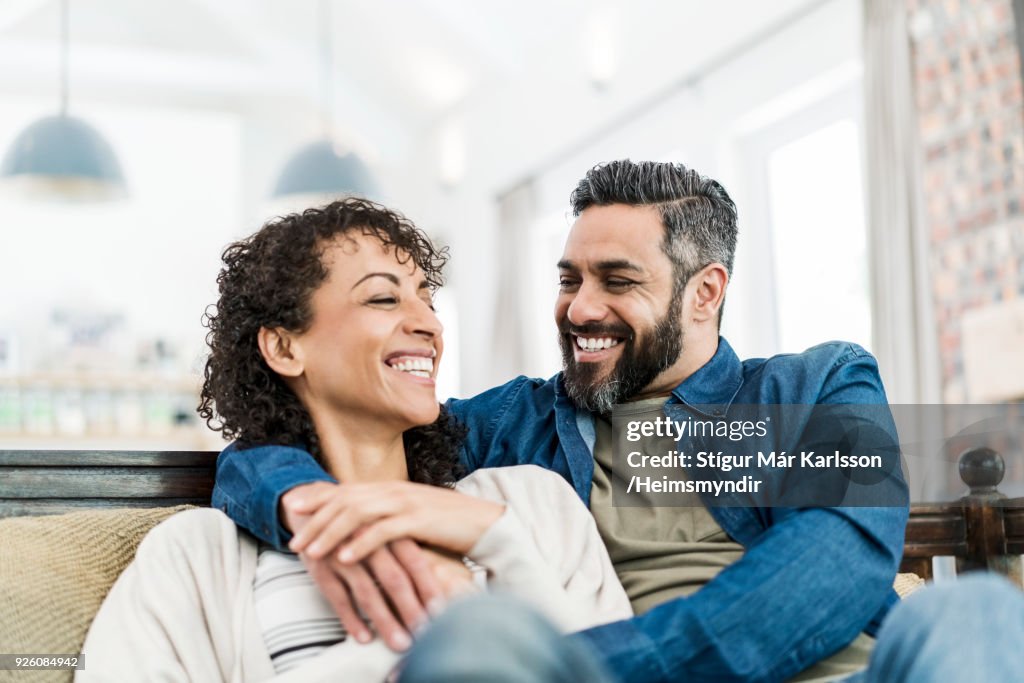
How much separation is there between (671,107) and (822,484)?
4.42 metres

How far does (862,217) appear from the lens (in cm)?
494

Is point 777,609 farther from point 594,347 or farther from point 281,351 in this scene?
point 281,351

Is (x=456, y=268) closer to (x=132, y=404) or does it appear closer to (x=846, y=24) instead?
(x=132, y=404)

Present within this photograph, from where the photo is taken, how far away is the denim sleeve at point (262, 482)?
153cm

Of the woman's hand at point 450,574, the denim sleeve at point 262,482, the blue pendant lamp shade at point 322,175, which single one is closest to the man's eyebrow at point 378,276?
the denim sleeve at point 262,482

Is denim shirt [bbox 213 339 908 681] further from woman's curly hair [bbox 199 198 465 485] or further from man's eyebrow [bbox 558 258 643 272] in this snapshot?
man's eyebrow [bbox 558 258 643 272]

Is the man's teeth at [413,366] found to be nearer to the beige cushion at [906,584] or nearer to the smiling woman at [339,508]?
the smiling woman at [339,508]

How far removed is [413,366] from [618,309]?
40 cm

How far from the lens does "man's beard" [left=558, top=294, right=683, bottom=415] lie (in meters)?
1.92

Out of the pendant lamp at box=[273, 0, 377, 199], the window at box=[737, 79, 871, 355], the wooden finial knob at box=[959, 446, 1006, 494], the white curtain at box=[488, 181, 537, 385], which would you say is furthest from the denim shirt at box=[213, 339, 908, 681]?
the white curtain at box=[488, 181, 537, 385]

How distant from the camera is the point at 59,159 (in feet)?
15.1

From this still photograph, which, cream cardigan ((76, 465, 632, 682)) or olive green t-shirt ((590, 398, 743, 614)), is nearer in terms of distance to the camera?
cream cardigan ((76, 465, 632, 682))

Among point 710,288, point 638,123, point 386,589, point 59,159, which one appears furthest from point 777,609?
point 638,123

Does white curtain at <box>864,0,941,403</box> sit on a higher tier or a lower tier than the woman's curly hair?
higher
